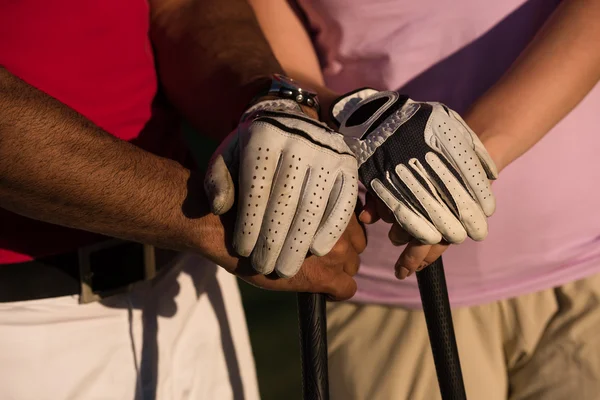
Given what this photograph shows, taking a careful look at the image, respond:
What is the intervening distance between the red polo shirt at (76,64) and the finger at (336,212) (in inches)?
17.7

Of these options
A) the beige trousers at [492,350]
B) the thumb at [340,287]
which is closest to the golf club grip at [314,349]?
the thumb at [340,287]

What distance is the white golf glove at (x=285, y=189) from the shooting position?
3.55 ft

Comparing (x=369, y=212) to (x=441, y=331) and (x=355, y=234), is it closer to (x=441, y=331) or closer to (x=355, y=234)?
(x=355, y=234)

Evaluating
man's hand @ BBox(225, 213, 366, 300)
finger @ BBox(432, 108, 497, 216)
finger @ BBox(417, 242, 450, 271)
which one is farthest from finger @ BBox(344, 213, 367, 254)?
finger @ BBox(432, 108, 497, 216)

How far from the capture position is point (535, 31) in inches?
60.4

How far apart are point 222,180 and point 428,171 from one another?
30cm

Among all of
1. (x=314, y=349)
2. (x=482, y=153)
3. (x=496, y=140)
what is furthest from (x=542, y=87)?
(x=314, y=349)

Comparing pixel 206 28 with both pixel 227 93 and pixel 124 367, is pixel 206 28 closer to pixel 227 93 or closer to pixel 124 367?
pixel 227 93

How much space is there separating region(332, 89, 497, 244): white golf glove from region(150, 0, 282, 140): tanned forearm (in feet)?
0.99

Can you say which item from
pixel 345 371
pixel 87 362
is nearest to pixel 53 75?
pixel 87 362

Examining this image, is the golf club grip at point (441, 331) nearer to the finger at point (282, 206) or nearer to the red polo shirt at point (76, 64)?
the finger at point (282, 206)

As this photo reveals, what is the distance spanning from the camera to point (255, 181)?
1.08 metres

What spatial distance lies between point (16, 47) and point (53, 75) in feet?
0.24

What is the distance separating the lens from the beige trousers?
1.46 metres
